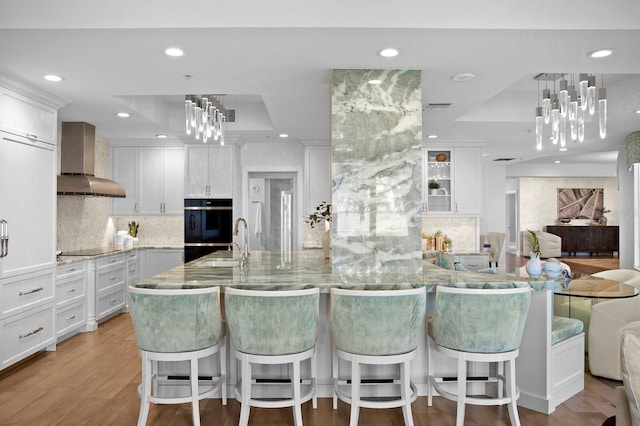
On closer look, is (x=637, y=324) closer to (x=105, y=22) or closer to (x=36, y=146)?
(x=105, y=22)

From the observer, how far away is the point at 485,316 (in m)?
2.66

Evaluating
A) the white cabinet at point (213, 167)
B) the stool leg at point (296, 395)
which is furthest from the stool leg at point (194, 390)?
the white cabinet at point (213, 167)

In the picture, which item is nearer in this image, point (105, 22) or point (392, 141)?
point (105, 22)

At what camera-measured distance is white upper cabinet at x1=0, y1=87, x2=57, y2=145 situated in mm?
3791

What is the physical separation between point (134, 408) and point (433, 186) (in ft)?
17.8

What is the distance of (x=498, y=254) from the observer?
812cm

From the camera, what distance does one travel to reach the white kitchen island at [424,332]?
9.64 ft

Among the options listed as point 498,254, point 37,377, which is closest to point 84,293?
point 37,377

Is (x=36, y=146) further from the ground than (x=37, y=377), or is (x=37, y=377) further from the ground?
(x=36, y=146)

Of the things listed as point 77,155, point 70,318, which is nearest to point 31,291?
point 70,318

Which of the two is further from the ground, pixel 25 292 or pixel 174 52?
pixel 174 52

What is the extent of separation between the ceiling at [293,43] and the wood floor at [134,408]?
2422 mm

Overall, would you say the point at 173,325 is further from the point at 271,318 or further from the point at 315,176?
the point at 315,176

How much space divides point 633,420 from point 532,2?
2.28 metres
